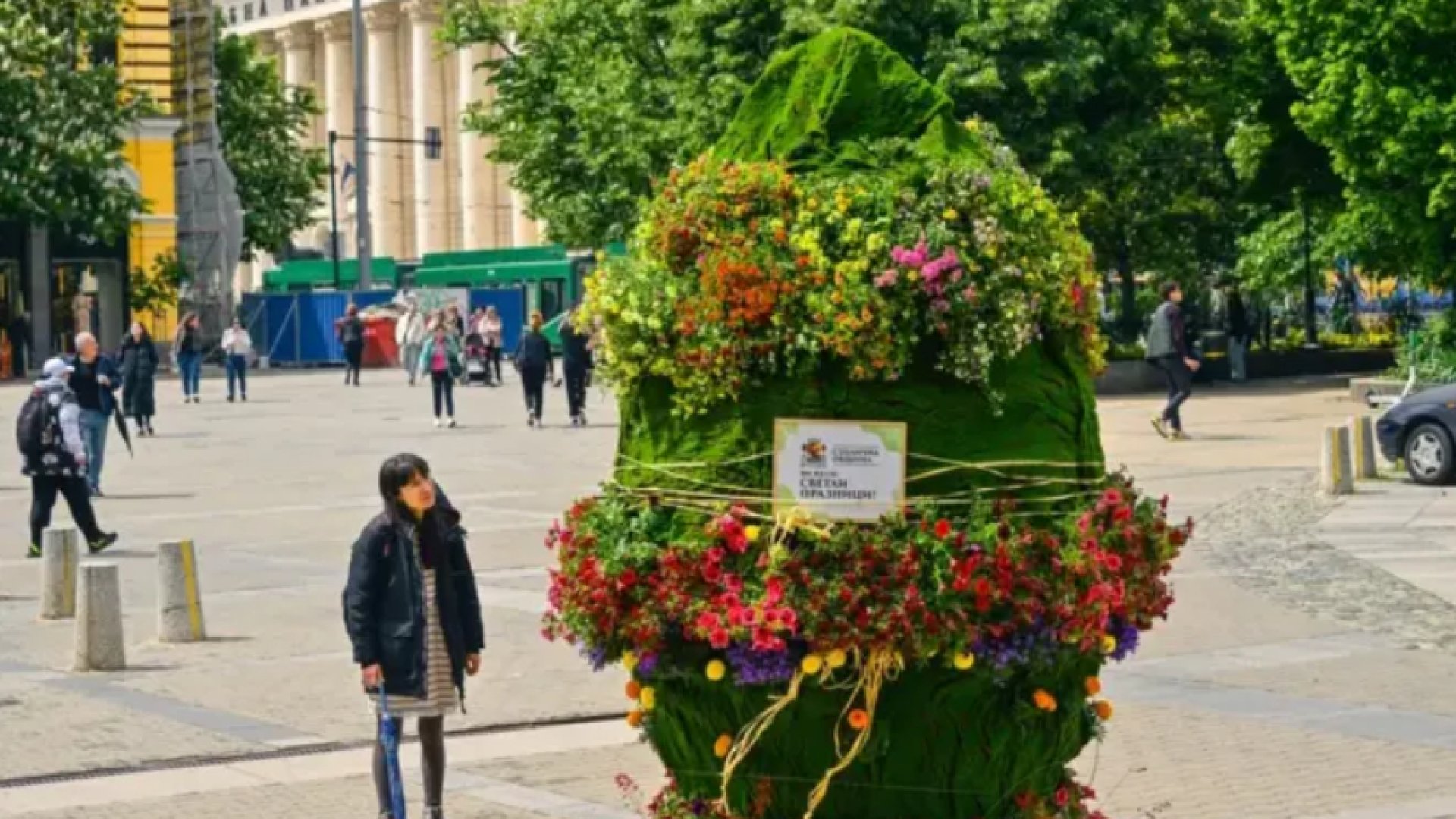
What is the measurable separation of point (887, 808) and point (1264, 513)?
17.2 metres

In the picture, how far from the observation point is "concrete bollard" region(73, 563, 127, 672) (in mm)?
15086

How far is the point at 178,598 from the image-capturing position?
16.3 meters

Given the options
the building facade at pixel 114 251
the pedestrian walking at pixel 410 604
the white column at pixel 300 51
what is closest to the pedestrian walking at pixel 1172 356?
the pedestrian walking at pixel 410 604

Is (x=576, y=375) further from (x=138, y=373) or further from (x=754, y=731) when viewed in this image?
(x=754, y=731)

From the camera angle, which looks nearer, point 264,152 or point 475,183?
point 264,152

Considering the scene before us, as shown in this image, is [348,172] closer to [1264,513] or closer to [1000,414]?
[1264,513]

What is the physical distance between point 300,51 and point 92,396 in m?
105

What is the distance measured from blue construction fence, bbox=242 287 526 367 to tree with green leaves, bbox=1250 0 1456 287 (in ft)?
113

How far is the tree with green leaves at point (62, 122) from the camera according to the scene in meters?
57.3

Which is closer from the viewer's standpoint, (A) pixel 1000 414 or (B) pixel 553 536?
(A) pixel 1000 414

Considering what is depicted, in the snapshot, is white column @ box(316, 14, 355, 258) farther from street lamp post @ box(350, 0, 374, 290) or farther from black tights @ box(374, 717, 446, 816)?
black tights @ box(374, 717, 446, 816)

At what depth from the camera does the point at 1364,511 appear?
947 inches

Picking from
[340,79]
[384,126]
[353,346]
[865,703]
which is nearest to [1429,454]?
[865,703]

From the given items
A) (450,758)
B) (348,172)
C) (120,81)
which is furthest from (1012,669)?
(348,172)
